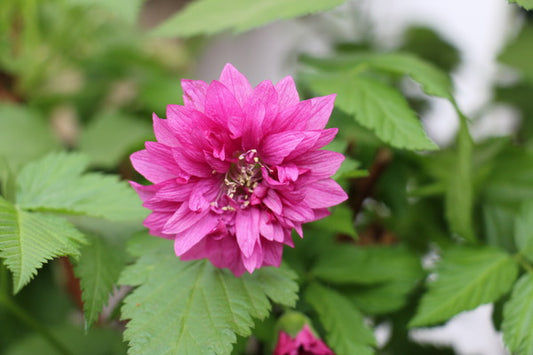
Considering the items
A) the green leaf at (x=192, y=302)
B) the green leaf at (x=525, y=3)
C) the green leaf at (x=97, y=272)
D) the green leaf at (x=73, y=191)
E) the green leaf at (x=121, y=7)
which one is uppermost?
the green leaf at (x=525, y=3)

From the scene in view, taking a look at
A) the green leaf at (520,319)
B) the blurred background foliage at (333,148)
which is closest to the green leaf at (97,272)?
the blurred background foliage at (333,148)

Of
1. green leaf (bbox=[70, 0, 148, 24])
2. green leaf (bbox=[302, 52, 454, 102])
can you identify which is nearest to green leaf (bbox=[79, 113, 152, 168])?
green leaf (bbox=[70, 0, 148, 24])

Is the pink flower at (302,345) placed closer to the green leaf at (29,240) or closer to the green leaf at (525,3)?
the green leaf at (29,240)

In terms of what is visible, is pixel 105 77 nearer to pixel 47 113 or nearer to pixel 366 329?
pixel 47 113

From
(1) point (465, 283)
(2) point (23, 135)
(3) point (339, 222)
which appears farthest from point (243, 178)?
(2) point (23, 135)

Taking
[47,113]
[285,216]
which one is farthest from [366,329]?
[47,113]

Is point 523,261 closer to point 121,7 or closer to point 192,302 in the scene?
point 192,302
